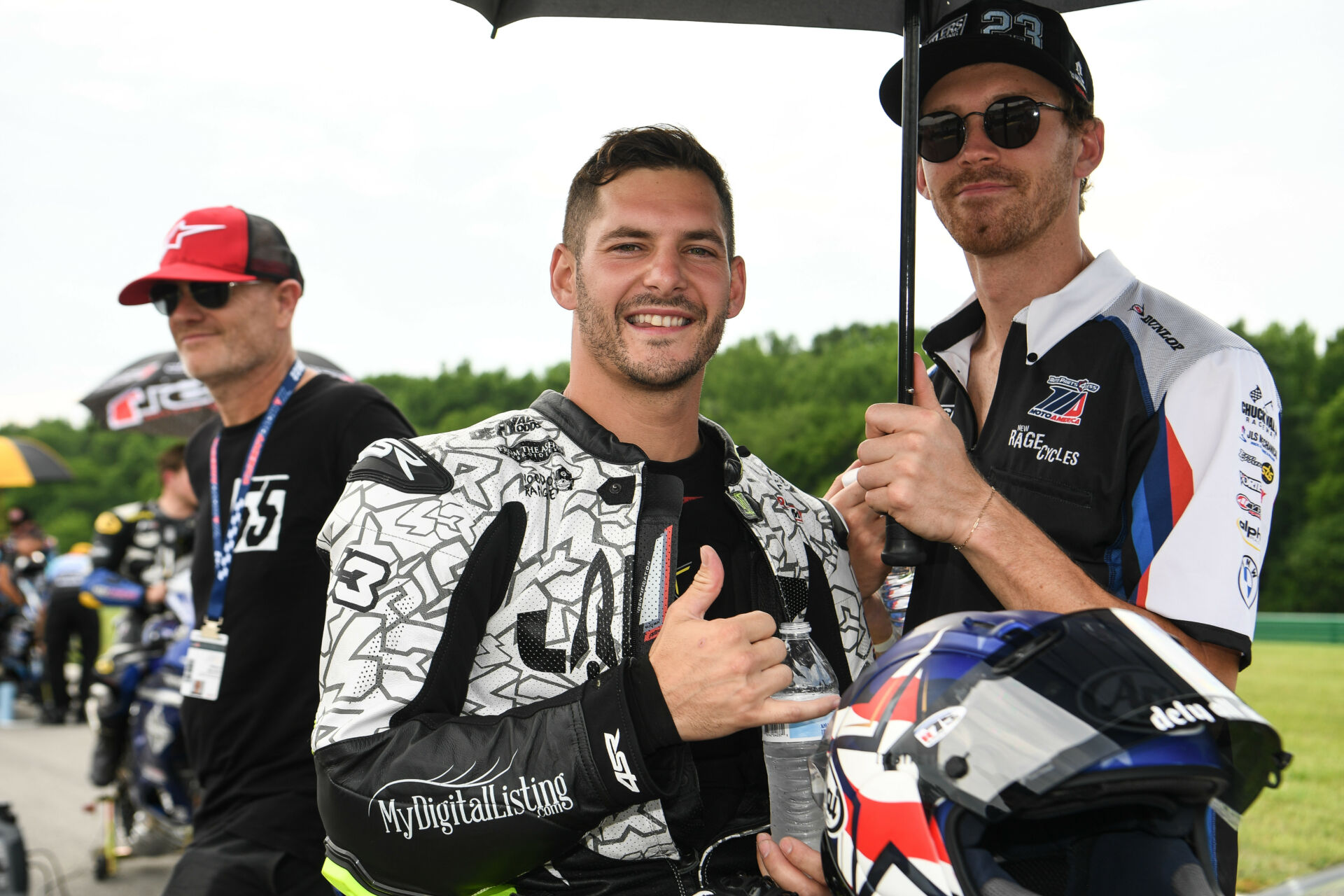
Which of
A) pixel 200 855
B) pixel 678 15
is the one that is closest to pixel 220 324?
pixel 200 855

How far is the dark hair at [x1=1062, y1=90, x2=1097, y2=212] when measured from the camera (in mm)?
2668

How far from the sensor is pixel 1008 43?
258 centimetres

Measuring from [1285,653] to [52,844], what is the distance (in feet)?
76.3

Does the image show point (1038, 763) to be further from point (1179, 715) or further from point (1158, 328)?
point (1158, 328)

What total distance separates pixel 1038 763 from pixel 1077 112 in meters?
1.81

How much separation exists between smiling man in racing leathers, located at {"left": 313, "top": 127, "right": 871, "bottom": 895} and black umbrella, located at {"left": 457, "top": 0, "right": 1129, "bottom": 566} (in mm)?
344

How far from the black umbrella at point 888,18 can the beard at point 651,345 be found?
17.5 inches

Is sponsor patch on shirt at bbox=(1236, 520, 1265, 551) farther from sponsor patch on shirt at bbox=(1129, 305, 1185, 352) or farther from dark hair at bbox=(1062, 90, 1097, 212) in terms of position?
dark hair at bbox=(1062, 90, 1097, 212)

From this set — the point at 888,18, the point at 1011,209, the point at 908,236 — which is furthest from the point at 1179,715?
the point at 888,18

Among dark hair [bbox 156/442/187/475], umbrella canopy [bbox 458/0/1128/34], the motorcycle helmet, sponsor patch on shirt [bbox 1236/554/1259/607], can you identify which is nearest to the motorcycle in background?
dark hair [bbox 156/442/187/475]

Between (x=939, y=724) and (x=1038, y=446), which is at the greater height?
(x=1038, y=446)

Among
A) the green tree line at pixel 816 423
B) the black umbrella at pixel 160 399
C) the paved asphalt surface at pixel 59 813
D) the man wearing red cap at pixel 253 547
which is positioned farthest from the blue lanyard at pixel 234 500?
the green tree line at pixel 816 423

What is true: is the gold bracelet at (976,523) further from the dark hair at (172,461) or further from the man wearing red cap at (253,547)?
the dark hair at (172,461)

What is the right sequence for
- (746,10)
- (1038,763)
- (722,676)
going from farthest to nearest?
(746,10), (722,676), (1038,763)
